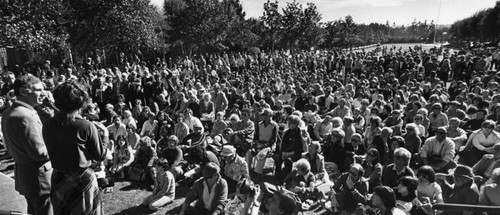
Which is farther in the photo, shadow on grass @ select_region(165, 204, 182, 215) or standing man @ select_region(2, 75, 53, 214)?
shadow on grass @ select_region(165, 204, 182, 215)

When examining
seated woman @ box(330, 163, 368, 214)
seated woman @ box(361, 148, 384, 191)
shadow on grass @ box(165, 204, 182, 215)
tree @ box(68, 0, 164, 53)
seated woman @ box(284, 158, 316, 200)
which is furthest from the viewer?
tree @ box(68, 0, 164, 53)

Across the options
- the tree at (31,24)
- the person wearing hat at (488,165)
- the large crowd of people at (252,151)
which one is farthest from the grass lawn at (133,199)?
the tree at (31,24)

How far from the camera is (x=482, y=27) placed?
5319 cm

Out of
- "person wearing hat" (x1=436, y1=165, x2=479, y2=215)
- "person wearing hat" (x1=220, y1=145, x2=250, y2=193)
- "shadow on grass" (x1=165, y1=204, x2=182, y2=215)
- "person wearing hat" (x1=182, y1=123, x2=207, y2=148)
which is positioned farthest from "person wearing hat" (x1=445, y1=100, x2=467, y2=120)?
"shadow on grass" (x1=165, y1=204, x2=182, y2=215)

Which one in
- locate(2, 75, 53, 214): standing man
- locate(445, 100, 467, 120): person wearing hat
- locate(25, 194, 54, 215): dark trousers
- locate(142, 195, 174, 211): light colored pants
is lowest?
locate(142, 195, 174, 211): light colored pants

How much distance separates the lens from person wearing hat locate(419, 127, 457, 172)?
5.89m

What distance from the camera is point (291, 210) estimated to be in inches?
129

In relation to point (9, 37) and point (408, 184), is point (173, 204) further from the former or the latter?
point (9, 37)

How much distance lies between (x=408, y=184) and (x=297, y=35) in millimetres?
29219

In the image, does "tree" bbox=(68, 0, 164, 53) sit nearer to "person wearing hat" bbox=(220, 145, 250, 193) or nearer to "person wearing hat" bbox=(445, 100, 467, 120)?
"person wearing hat" bbox=(220, 145, 250, 193)

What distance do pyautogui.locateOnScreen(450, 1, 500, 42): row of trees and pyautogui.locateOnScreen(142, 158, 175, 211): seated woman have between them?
54057mm

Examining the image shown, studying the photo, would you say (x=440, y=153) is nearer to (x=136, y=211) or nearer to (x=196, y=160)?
(x=196, y=160)

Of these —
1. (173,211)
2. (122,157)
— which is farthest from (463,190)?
(122,157)

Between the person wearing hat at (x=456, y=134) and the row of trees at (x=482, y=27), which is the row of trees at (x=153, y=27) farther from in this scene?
the row of trees at (x=482, y=27)
